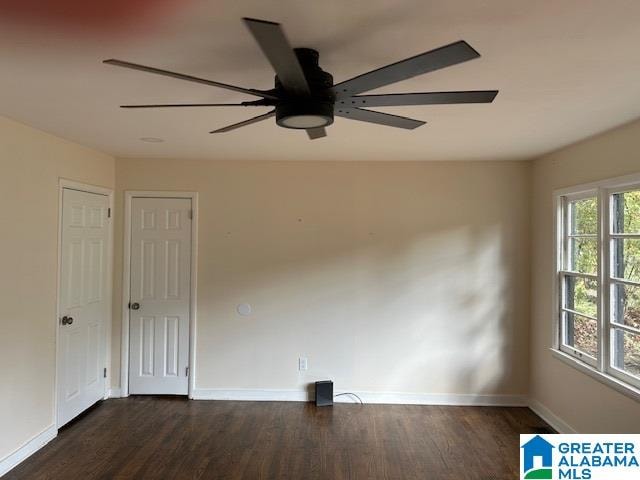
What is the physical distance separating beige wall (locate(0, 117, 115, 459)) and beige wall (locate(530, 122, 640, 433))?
4.23 meters

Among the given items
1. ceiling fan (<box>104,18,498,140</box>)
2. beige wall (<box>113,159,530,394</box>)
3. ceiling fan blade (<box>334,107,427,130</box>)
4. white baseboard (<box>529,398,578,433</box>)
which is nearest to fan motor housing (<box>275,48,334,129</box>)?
ceiling fan (<box>104,18,498,140</box>)

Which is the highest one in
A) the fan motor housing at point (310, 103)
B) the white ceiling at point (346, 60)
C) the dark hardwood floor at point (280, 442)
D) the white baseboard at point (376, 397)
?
the white ceiling at point (346, 60)

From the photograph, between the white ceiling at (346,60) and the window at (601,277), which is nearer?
the white ceiling at (346,60)

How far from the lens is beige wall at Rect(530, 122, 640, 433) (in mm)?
2842

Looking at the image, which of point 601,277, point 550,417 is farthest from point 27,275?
point 550,417

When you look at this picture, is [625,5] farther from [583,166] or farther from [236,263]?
[236,263]

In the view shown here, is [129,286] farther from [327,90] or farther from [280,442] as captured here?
[327,90]

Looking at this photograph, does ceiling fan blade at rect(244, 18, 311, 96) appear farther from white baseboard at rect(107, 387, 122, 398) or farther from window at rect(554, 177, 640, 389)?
white baseboard at rect(107, 387, 122, 398)

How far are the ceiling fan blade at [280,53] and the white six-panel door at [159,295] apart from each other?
3.09 meters

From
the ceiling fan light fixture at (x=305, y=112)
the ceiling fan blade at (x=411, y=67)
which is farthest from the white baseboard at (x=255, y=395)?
the ceiling fan blade at (x=411, y=67)

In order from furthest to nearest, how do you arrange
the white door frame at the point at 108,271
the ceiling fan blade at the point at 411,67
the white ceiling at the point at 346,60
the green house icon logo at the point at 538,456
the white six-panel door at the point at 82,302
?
1. the white six-panel door at the point at 82,302
2. the white door frame at the point at 108,271
3. the green house icon logo at the point at 538,456
4. the white ceiling at the point at 346,60
5. the ceiling fan blade at the point at 411,67

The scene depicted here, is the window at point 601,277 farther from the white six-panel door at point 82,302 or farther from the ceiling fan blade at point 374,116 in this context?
the white six-panel door at point 82,302

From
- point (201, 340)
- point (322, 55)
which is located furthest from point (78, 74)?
point (201, 340)

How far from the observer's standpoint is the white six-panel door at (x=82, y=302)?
11.7 feet
